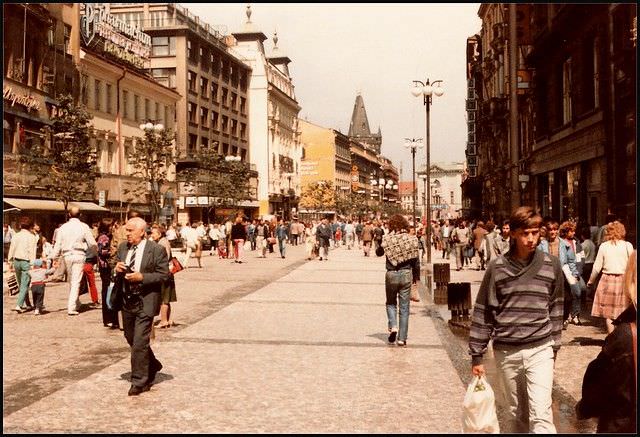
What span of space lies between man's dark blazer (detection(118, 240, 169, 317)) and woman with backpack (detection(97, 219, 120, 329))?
4.23m

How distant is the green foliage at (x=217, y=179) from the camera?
177 ft

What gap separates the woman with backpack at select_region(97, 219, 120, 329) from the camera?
12.7 metres

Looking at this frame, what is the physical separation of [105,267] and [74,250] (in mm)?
1120

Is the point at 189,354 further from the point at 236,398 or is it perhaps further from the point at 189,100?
the point at 189,100

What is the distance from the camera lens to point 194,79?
68812mm

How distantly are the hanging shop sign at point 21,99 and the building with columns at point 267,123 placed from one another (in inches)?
1908

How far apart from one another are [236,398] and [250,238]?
38822 millimetres

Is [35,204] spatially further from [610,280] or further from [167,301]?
[610,280]

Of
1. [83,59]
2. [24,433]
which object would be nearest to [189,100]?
[83,59]

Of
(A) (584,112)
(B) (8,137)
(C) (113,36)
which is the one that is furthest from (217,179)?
(A) (584,112)

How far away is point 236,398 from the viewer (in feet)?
24.7

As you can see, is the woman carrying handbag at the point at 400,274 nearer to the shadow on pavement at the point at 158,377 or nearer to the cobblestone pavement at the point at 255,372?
the cobblestone pavement at the point at 255,372

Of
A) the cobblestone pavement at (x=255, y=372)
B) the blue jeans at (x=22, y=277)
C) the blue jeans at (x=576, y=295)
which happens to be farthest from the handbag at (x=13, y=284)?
the blue jeans at (x=576, y=295)

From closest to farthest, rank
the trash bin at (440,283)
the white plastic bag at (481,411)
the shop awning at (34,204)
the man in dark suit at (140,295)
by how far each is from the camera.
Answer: the white plastic bag at (481,411), the man in dark suit at (140,295), the trash bin at (440,283), the shop awning at (34,204)
